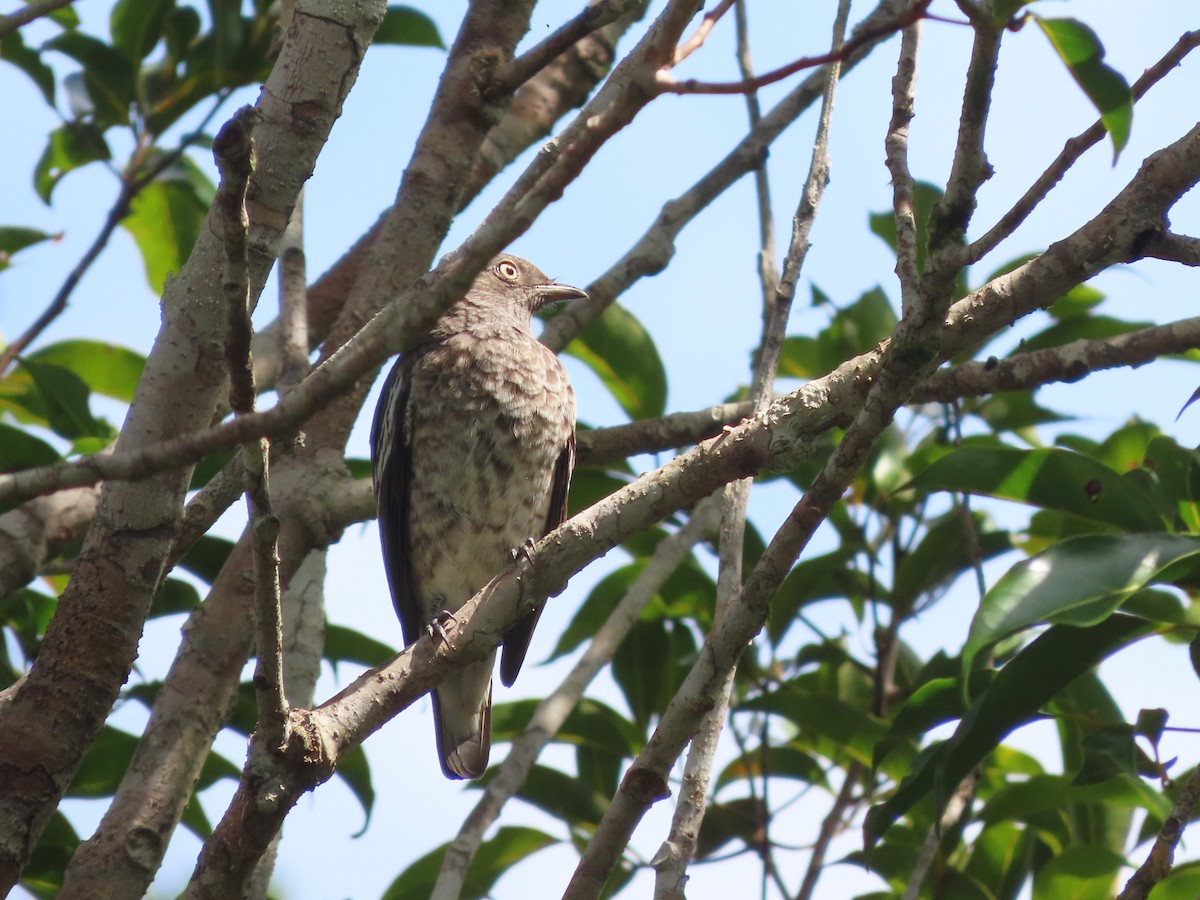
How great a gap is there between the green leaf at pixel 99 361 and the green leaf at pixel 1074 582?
12.1 feet

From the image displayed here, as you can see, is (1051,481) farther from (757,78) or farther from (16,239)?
(16,239)

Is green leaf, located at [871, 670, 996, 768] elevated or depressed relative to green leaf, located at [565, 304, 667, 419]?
depressed

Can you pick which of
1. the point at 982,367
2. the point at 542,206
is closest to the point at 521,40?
the point at 982,367

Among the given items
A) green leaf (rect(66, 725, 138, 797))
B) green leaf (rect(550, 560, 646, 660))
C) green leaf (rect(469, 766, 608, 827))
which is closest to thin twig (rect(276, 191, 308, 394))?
green leaf (rect(66, 725, 138, 797))

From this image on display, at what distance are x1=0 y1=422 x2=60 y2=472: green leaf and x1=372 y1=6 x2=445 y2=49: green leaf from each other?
243 centimetres

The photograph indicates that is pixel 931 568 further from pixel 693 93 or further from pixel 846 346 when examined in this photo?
pixel 693 93

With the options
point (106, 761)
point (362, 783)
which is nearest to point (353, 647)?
point (362, 783)

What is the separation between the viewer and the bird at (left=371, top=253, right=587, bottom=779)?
5125mm

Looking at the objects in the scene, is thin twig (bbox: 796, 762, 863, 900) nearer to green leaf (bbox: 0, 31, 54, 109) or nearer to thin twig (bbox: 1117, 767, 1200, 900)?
thin twig (bbox: 1117, 767, 1200, 900)

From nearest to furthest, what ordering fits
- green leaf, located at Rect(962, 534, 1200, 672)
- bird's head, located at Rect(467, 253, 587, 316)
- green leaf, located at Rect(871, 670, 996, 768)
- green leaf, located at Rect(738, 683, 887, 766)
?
green leaf, located at Rect(962, 534, 1200, 672) → green leaf, located at Rect(871, 670, 996, 768) → green leaf, located at Rect(738, 683, 887, 766) → bird's head, located at Rect(467, 253, 587, 316)

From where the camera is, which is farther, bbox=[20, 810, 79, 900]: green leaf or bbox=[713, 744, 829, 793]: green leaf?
bbox=[713, 744, 829, 793]: green leaf

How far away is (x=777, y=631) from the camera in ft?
16.7

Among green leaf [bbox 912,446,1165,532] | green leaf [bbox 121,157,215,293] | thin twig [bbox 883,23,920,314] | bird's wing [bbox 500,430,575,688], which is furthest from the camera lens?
green leaf [bbox 121,157,215,293]

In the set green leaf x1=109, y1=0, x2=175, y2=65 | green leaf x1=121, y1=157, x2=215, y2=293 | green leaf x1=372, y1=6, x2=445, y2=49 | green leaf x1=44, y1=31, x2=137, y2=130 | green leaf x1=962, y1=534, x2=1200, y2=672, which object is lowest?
green leaf x1=962, y1=534, x2=1200, y2=672
